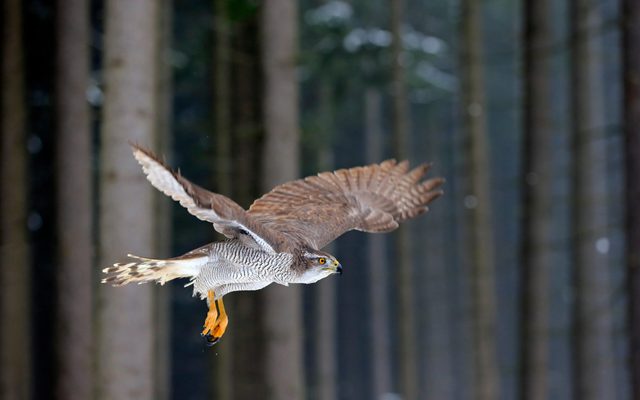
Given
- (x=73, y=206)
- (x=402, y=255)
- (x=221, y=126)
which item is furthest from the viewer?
(x=402, y=255)

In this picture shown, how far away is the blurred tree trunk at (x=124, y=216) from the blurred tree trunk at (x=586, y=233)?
6.30m

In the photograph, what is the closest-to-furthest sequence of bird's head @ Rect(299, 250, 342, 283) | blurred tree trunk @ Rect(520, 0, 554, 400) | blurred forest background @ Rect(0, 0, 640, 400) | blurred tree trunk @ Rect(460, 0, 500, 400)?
bird's head @ Rect(299, 250, 342, 283) < blurred forest background @ Rect(0, 0, 640, 400) < blurred tree trunk @ Rect(520, 0, 554, 400) < blurred tree trunk @ Rect(460, 0, 500, 400)

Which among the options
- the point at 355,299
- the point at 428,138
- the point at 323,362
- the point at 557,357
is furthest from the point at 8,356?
the point at 557,357

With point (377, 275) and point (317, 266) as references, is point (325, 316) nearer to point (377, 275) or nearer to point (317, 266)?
point (377, 275)

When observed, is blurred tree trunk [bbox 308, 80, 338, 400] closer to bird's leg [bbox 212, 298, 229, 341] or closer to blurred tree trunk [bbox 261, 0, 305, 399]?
blurred tree trunk [bbox 261, 0, 305, 399]

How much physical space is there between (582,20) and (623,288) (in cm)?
403

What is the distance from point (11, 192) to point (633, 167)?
691cm

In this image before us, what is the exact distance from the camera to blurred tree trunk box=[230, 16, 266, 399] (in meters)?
8.93

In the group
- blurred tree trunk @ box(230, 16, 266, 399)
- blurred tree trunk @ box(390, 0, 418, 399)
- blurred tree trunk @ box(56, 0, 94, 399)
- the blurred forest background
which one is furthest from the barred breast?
blurred tree trunk @ box(390, 0, 418, 399)

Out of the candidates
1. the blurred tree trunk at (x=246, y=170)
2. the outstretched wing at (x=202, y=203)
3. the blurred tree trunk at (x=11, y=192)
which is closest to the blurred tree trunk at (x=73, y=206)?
the blurred tree trunk at (x=11, y=192)

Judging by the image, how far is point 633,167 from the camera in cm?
855

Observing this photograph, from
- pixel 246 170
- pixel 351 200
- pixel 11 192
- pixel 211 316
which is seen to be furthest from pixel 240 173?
pixel 211 316

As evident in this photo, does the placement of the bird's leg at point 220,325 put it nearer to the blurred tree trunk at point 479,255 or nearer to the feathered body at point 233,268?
the feathered body at point 233,268

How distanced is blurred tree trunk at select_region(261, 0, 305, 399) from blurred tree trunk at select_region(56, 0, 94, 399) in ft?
8.16
